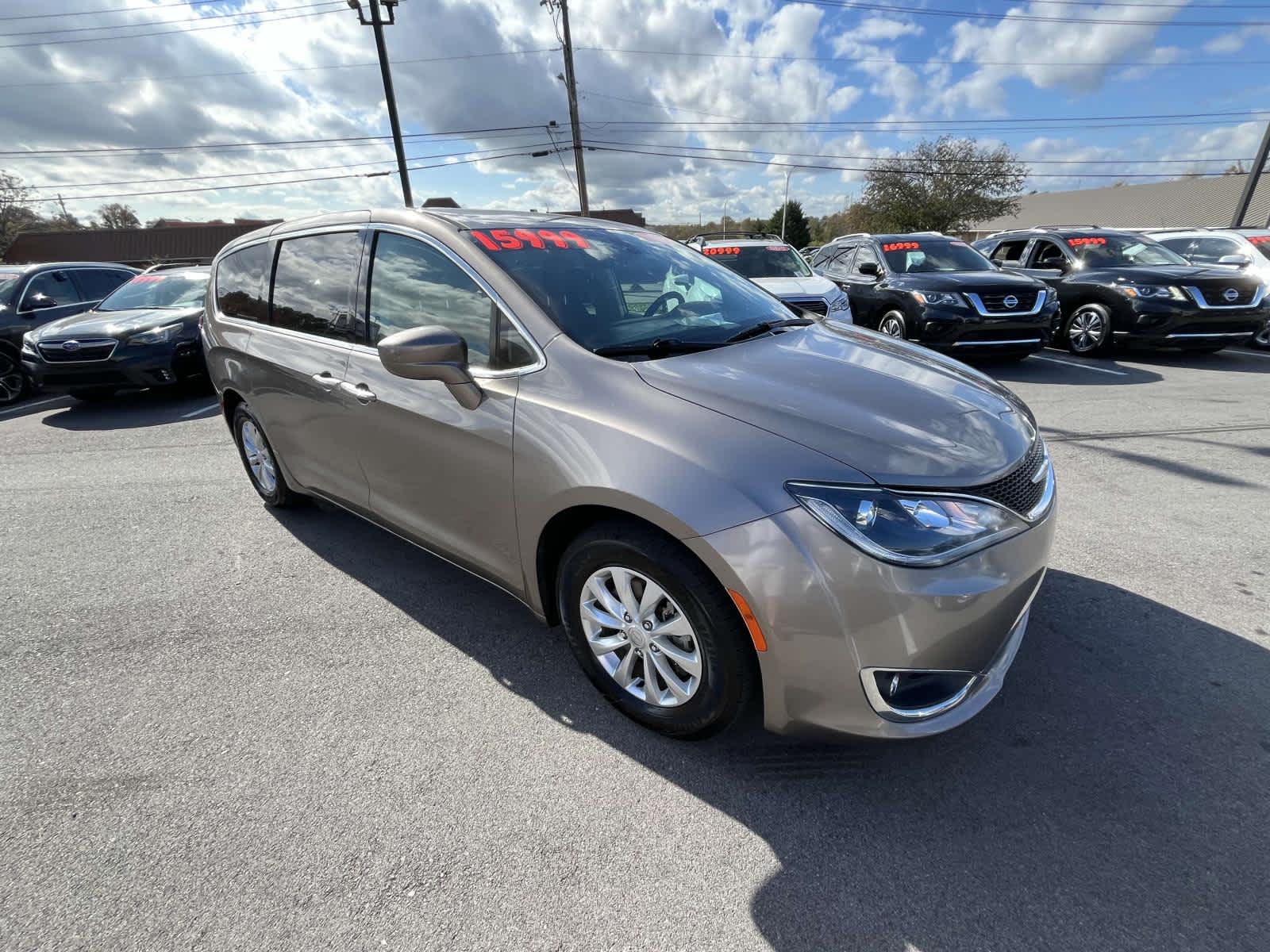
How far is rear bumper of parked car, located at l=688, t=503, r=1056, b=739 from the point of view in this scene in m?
1.67

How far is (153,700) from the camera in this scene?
99.8 inches

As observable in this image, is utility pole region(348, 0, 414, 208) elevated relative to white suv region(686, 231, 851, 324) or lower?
elevated

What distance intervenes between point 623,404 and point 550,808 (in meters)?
Answer: 1.28

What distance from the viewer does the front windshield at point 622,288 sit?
7.98 ft

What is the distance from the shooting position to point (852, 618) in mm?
1678

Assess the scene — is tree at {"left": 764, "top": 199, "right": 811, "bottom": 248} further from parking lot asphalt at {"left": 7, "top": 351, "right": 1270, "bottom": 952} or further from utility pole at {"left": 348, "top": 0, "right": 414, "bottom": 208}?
parking lot asphalt at {"left": 7, "top": 351, "right": 1270, "bottom": 952}

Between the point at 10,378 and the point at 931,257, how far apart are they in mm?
12195

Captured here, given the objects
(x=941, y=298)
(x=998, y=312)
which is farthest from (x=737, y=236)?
(x=998, y=312)

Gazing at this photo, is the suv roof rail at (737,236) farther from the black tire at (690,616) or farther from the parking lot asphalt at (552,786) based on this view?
the black tire at (690,616)

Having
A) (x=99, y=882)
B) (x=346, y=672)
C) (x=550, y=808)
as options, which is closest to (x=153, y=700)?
(x=346, y=672)

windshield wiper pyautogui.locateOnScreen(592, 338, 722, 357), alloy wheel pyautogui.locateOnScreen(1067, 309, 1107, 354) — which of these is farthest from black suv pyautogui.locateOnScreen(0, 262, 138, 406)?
alloy wheel pyautogui.locateOnScreen(1067, 309, 1107, 354)

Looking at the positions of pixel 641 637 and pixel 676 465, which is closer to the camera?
pixel 676 465

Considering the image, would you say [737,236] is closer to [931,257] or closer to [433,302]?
[931,257]

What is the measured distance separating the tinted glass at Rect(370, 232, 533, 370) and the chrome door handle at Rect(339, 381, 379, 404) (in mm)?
215
